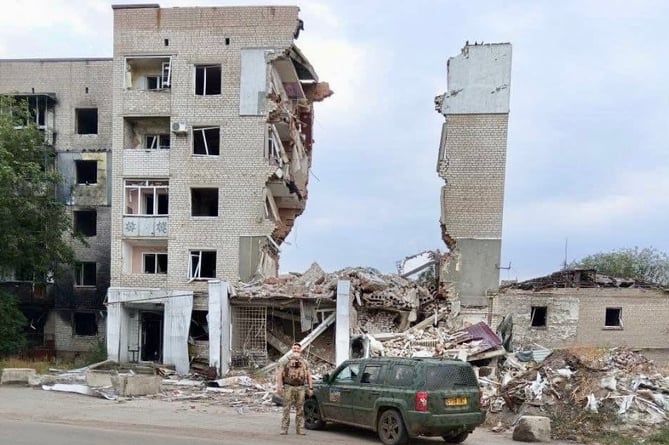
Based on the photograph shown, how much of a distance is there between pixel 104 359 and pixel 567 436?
21.1m

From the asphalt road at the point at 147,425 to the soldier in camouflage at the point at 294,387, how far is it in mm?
332

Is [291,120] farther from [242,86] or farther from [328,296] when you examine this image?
[328,296]

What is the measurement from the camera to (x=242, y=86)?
26.3 metres

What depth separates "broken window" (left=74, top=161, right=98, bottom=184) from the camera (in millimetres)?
32219

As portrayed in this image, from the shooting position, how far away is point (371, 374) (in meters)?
11.3

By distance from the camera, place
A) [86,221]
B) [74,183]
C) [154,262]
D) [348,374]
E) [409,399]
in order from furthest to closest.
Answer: [86,221], [74,183], [154,262], [348,374], [409,399]

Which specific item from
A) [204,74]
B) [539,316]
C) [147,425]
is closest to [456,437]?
[147,425]

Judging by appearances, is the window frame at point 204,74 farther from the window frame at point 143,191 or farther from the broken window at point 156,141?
the window frame at point 143,191

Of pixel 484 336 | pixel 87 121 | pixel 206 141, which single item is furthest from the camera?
pixel 87 121

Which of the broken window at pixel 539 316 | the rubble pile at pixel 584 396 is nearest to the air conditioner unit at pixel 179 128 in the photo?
the rubble pile at pixel 584 396

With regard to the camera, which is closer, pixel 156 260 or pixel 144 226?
pixel 144 226

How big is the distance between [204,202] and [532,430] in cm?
2040

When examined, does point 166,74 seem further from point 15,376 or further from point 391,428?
point 391,428

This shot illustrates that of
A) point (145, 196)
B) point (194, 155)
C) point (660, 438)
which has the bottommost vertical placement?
point (660, 438)
